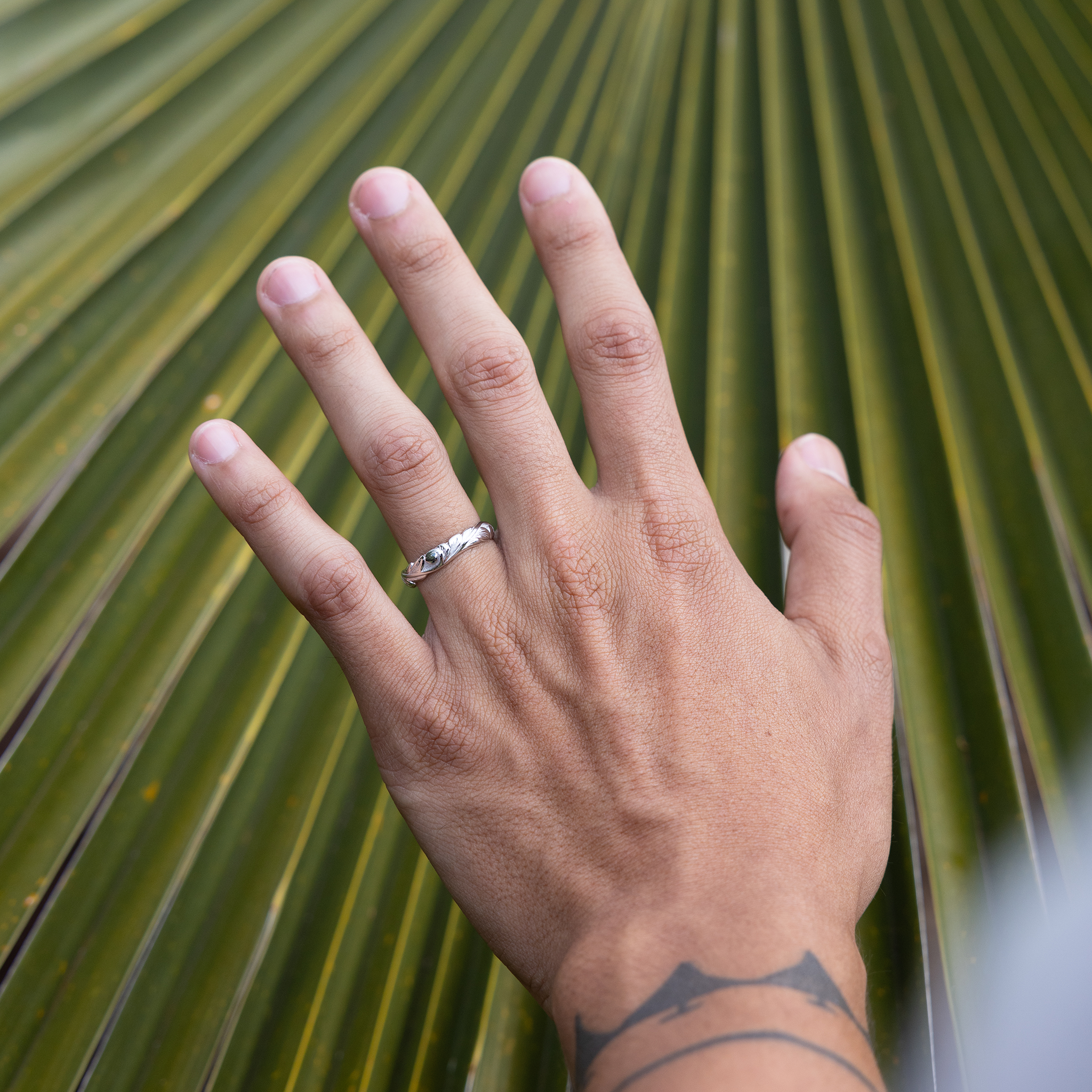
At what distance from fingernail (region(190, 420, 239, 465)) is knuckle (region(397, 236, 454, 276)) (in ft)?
0.79

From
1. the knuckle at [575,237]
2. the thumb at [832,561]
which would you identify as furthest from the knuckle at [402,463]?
the thumb at [832,561]

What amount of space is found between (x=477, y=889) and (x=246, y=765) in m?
0.32

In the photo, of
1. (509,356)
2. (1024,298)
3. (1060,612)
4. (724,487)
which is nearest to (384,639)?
(509,356)

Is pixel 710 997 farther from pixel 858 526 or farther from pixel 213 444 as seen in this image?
pixel 213 444

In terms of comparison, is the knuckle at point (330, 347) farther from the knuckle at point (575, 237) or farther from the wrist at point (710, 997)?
the wrist at point (710, 997)

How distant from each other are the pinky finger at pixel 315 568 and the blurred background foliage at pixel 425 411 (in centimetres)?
14

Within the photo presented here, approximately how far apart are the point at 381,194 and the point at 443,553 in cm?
37

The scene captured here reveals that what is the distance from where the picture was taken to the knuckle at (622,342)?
0.71 metres

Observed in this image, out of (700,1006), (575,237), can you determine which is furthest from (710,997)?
(575,237)

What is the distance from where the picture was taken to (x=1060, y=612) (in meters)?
0.72

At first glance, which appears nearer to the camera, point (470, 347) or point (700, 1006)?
point (700, 1006)

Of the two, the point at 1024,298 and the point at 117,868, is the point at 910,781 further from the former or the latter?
the point at 117,868

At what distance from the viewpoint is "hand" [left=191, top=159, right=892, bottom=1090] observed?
1.82 feet

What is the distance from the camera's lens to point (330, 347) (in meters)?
0.73
